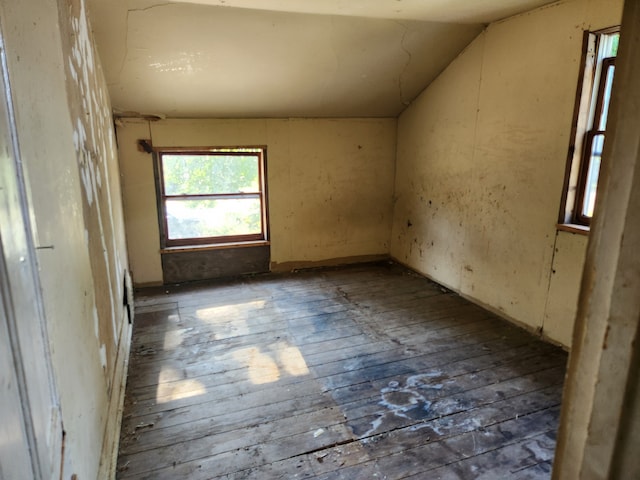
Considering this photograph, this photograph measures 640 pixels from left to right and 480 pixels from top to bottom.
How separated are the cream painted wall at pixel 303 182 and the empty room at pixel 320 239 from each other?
26 millimetres

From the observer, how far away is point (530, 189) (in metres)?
2.80

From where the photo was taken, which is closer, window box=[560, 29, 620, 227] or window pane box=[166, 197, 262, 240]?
window box=[560, 29, 620, 227]

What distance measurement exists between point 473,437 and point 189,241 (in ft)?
10.4

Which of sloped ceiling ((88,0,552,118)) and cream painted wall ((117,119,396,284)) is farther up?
sloped ceiling ((88,0,552,118))

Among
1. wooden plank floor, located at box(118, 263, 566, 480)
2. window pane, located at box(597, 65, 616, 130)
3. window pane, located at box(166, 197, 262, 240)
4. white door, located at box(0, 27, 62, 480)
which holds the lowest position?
wooden plank floor, located at box(118, 263, 566, 480)

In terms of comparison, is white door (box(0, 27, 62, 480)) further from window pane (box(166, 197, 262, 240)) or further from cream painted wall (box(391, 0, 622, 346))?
window pane (box(166, 197, 262, 240))

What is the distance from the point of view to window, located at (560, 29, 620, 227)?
2.37 meters

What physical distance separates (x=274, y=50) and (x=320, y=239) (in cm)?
214

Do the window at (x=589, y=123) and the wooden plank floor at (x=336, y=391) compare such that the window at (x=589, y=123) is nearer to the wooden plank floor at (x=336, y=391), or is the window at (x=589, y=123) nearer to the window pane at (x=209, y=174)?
the wooden plank floor at (x=336, y=391)

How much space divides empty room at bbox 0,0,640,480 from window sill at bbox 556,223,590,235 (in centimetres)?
3

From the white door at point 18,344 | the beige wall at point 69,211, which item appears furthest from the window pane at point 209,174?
the white door at point 18,344

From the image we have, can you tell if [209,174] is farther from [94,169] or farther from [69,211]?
[69,211]

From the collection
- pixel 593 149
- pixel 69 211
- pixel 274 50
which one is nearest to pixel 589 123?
pixel 593 149

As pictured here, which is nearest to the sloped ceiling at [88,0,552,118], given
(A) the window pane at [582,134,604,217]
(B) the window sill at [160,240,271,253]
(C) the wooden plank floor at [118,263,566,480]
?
(A) the window pane at [582,134,604,217]
